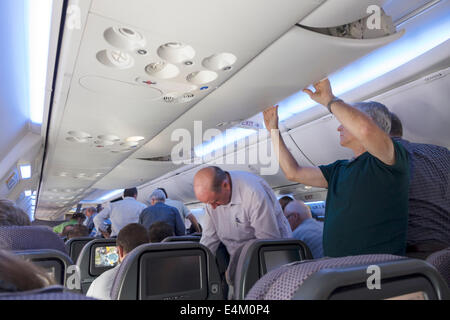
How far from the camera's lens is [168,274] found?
6.75 feet

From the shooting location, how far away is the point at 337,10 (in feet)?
7.34

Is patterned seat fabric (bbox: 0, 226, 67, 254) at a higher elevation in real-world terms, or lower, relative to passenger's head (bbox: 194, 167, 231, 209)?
lower

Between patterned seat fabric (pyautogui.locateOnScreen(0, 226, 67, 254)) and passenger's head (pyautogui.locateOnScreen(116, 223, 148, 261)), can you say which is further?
passenger's head (pyautogui.locateOnScreen(116, 223, 148, 261))

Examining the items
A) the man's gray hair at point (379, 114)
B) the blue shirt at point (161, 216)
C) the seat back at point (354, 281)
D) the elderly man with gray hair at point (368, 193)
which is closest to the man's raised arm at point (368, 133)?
the elderly man with gray hair at point (368, 193)

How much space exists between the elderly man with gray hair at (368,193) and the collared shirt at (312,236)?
0.80 meters

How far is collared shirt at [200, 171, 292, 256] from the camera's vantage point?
9.29ft

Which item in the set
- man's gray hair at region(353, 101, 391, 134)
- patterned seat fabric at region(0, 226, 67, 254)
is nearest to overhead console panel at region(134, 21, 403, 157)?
man's gray hair at region(353, 101, 391, 134)

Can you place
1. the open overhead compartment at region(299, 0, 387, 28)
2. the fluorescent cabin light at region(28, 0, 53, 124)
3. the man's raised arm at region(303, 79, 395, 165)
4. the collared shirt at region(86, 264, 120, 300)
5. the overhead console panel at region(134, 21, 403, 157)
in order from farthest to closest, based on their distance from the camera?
the fluorescent cabin light at region(28, 0, 53, 124) → the overhead console panel at region(134, 21, 403, 157) → the open overhead compartment at region(299, 0, 387, 28) → the collared shirt at region(86, 264, 120, 300) → the man's raised arm at region(303, 79, 395, 165)

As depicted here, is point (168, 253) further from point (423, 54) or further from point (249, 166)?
point (249, 166)

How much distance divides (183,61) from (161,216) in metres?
2.80

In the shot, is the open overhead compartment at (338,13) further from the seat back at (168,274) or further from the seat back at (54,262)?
the seat back at (54,262)

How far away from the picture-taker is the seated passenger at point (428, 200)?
1.83 m

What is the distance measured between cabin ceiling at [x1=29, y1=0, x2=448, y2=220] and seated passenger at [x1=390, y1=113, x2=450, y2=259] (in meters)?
1.10

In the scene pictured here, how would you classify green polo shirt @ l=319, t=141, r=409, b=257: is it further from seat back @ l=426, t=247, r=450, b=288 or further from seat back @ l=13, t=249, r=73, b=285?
seat back @ l=13, t=249, r=73, b=285
